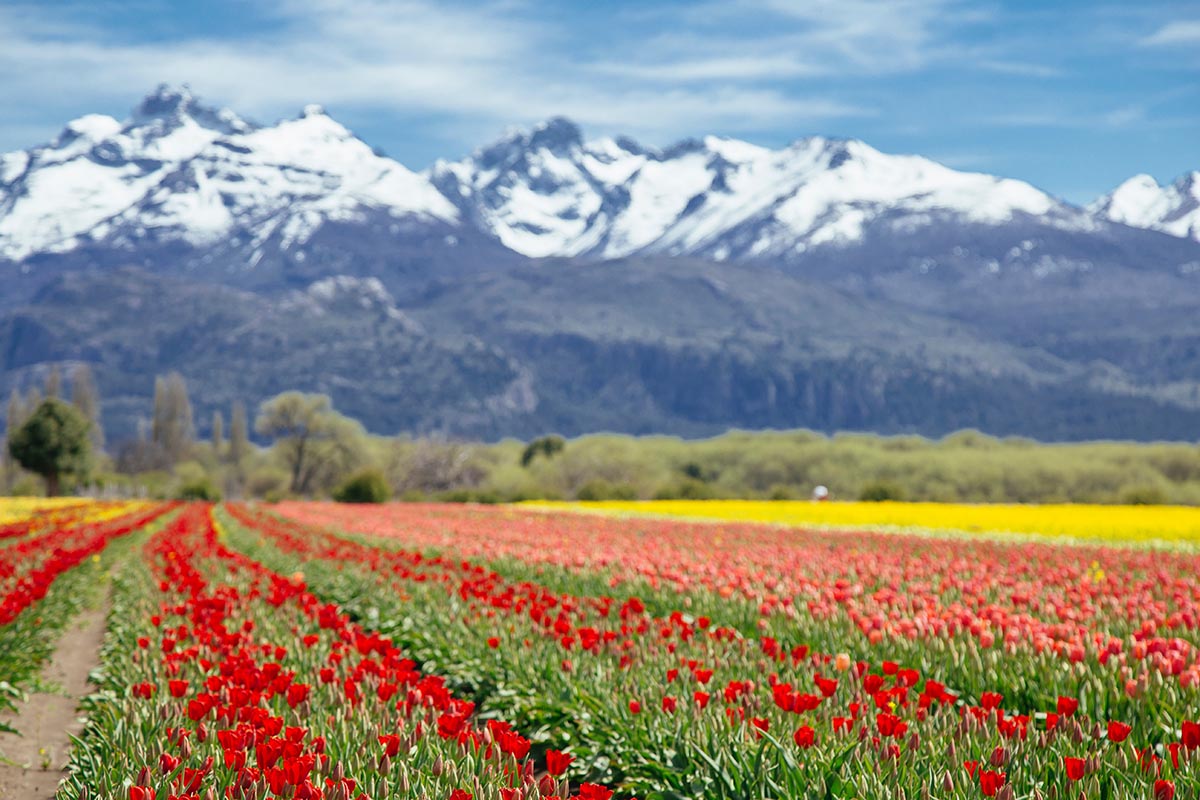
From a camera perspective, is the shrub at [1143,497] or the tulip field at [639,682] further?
the shrub at [1143,497]

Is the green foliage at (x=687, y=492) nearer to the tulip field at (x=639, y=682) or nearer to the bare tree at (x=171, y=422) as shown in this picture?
the tulip field at (x=639, y=682)

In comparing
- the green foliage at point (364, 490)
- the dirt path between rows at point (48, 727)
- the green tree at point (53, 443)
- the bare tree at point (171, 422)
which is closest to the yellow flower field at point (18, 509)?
the green foliage at point (364, 490)

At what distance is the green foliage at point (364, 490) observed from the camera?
2463 inches

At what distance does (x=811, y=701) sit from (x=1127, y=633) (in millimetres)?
4403

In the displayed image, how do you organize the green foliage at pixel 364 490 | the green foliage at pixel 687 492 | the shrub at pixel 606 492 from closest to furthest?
the green foliage at pixel 364 490, the green foliage at pixel 687 492, the shrub at pixel 606 492

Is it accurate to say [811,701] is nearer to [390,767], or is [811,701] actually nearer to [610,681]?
[610,681]

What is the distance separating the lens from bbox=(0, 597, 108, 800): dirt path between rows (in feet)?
24.8

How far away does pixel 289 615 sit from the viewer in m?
10.6

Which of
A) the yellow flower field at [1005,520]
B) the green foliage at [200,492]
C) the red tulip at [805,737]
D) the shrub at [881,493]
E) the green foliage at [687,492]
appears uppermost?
the red tulip at [805,737]

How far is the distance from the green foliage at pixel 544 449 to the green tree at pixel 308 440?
13.4 m

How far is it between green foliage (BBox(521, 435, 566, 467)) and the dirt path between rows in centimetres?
8305

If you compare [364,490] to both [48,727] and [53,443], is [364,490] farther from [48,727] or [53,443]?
[48,727]

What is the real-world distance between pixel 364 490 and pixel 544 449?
36.0 m

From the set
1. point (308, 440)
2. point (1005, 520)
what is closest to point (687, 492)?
point (1005, 520)
